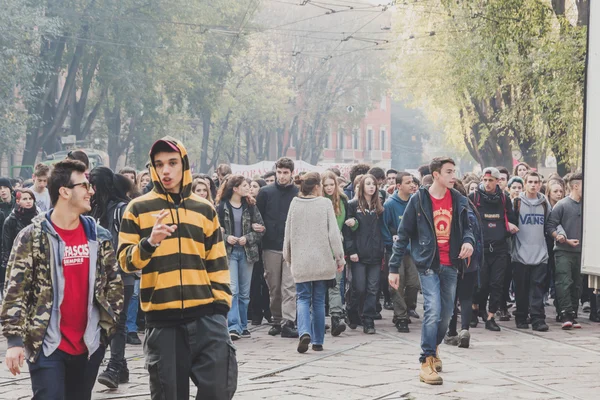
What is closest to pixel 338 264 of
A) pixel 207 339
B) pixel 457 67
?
pixel 207 339

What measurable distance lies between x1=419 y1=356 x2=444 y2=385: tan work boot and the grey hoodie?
433cm

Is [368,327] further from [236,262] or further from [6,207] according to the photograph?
[6,207]

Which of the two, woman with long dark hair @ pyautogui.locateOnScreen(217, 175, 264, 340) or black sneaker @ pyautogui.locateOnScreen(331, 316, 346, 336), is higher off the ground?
woman with long dark hair @ pyautogui.locateOnScreen(217, 175, 264, 340)

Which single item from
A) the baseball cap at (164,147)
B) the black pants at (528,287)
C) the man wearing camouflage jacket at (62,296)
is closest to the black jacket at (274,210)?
the black pants at (528,287)

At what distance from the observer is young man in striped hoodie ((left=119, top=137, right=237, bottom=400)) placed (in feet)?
16.8

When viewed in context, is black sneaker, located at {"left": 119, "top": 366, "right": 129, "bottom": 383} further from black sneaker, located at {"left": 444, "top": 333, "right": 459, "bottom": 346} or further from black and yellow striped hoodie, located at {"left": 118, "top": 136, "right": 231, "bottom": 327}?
black sneaker, located at {"left": 444, "top": 333, "right": 459, "bottom": 346}

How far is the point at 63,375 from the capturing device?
5.12 m

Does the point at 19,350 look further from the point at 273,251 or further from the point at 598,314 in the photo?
the point at 598,314

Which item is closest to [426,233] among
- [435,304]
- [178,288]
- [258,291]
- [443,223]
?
[443,223]

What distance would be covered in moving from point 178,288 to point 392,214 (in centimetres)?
746

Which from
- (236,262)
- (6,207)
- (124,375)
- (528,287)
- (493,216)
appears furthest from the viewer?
(6,207)

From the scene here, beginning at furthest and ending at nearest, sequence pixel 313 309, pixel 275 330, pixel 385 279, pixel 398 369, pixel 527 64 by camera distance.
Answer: pixel 527 64
pixel 385 279
pixel 275 330
pixel 313 309
pixel 398 369

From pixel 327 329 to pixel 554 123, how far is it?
8.68m

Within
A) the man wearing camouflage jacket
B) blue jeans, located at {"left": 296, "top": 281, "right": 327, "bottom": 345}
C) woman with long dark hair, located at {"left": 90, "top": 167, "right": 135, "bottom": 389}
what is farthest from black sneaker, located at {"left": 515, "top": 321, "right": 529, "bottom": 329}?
the man wearing camouflage jacket
